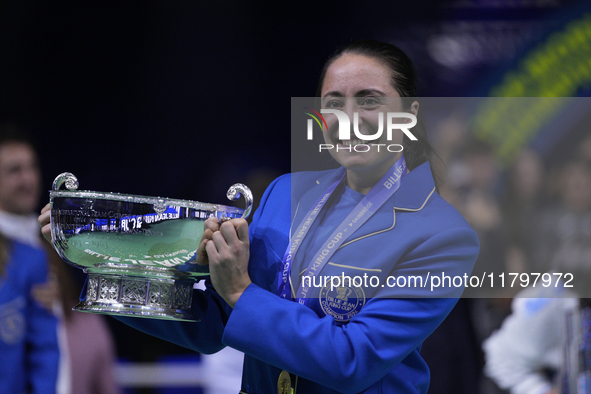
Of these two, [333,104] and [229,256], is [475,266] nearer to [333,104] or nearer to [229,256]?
[333,104]

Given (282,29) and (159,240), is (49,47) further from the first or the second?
(159,240)

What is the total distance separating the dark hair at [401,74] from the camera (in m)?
1.17

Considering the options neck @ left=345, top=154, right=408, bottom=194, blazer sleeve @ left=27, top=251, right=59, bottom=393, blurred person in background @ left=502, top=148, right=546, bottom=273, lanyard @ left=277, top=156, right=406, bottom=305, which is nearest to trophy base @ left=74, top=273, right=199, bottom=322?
lanyard @ left=277, top=156, right=406, bottom=305

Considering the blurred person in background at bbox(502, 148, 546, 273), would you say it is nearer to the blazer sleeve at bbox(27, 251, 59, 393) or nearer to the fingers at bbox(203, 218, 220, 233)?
the fingers at bbox(203, 218, 220, 233)

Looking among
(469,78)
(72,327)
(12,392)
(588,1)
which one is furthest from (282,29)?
(12,392)

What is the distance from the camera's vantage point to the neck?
3.92 ft

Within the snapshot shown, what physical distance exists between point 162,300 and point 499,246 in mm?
1709

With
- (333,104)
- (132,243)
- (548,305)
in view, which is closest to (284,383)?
(132,243)

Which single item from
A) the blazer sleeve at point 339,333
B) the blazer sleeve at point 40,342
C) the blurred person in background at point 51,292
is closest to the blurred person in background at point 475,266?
the blazer sleeve at point 339,333

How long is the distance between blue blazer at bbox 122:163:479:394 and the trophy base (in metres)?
0.12

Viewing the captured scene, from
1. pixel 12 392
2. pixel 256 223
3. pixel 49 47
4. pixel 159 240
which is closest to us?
pixel 159 240

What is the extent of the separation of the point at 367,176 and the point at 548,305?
1.39 m

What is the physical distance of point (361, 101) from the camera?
3.73 ft

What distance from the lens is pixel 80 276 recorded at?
268 centimetres
